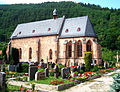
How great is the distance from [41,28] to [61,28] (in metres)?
5.36

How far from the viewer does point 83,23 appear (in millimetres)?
28156

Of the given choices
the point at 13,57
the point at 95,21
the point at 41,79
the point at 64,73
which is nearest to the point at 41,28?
the point at 13,57

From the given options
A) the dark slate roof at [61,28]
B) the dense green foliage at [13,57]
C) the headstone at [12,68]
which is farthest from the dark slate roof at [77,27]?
the headstone at [12,68]

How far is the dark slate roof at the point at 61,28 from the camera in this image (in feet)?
90.1

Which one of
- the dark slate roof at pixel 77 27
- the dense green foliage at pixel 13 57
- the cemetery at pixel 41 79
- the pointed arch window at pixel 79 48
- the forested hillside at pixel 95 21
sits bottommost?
the cemetery at pixel 41 79

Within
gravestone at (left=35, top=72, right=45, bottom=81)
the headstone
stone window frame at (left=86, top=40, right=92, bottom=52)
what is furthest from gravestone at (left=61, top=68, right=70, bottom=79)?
stone window frame at (left=86, top=40, right=92, bottom=52)

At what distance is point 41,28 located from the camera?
32.8 meters

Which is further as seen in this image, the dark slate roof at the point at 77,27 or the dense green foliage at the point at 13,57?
the dark slate roof at the point at 77,27

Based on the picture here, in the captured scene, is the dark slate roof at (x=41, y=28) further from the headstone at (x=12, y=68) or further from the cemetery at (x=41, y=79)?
the headstone at (x=12, y=68)

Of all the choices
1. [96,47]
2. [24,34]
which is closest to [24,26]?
[24,34]

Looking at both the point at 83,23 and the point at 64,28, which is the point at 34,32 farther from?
the point at 83,23

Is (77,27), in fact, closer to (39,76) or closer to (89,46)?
(89,46)

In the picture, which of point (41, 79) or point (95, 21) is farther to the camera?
point (95, 21)

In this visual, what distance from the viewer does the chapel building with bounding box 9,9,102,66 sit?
87.4 feet
